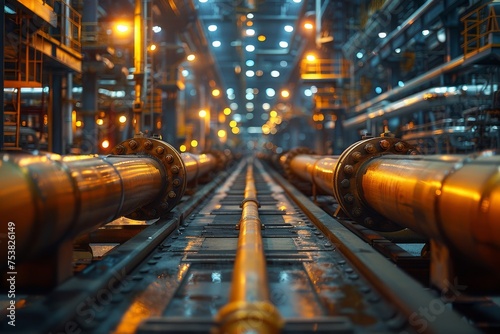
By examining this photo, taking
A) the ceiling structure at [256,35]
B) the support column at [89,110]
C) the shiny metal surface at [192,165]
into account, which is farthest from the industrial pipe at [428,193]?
the ceiling structure at [256,35]

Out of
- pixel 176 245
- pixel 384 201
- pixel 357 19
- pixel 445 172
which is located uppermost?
pixel 357 19

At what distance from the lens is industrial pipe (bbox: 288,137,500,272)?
7.16 feet

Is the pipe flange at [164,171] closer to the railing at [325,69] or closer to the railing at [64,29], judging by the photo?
the railing at [64,29]

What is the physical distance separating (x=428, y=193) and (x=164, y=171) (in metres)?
3.28

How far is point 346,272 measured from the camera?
11.5ft

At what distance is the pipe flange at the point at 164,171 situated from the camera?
17.3 feet

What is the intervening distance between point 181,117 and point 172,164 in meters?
22.9

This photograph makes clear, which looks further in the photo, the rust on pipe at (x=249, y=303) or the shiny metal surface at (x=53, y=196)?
the shiny metal surface at (x=53, y=196)

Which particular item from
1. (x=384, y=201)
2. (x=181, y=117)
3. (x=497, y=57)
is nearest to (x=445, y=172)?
(x=384, y=201)

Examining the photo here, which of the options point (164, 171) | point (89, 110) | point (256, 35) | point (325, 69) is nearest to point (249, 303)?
point (164, 171)

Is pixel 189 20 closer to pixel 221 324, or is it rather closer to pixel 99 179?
pixel 99 179

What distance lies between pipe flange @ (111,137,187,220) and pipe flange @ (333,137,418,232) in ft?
5.93

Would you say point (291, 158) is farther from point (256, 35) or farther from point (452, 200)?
point (256, 35)

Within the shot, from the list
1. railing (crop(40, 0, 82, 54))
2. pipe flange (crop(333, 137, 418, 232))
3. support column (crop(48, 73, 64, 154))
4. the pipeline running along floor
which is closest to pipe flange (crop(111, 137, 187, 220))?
the pipeline running along floor
